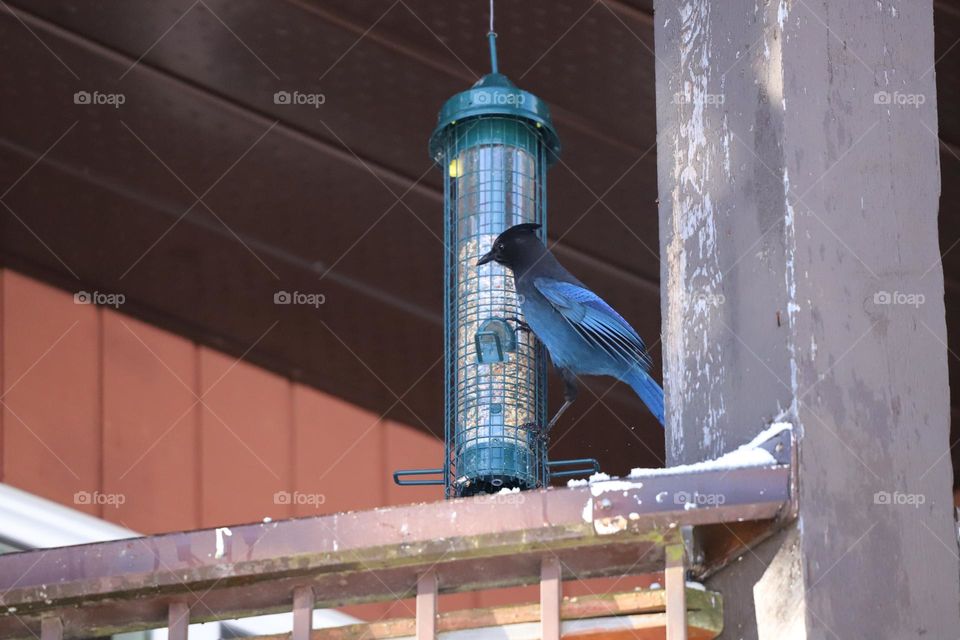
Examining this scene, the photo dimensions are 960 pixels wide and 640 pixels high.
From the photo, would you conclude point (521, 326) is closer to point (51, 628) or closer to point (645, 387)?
point (645, 387)

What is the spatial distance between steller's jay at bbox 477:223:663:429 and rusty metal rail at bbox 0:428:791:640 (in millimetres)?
1338

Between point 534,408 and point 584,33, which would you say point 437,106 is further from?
point 534,408

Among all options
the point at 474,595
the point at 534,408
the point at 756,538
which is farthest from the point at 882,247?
the point at 474,595

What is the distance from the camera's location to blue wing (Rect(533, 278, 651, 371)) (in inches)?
177

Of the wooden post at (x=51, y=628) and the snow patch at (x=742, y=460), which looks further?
the wooden post at (x=51, y=628)

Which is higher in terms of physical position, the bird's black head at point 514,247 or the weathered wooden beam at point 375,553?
the bird's black head at point 514,247

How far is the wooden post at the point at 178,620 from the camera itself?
2.96m

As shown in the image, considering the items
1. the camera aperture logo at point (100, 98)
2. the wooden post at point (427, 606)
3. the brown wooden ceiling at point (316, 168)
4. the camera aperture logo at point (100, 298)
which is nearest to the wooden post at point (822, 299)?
the wooden post at point (427, 606)

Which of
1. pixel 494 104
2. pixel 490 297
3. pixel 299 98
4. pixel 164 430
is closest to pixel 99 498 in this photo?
pixel 164 430

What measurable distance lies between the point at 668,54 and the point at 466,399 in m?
1.13

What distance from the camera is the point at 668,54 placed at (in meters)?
3.51

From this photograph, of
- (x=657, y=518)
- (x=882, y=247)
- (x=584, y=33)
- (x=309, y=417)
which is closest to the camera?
(x=657, y=518)

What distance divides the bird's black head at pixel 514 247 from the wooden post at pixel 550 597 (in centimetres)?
149

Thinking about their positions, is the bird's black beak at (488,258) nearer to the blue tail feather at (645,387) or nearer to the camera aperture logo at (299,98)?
the blue tail feather at (645,387)
